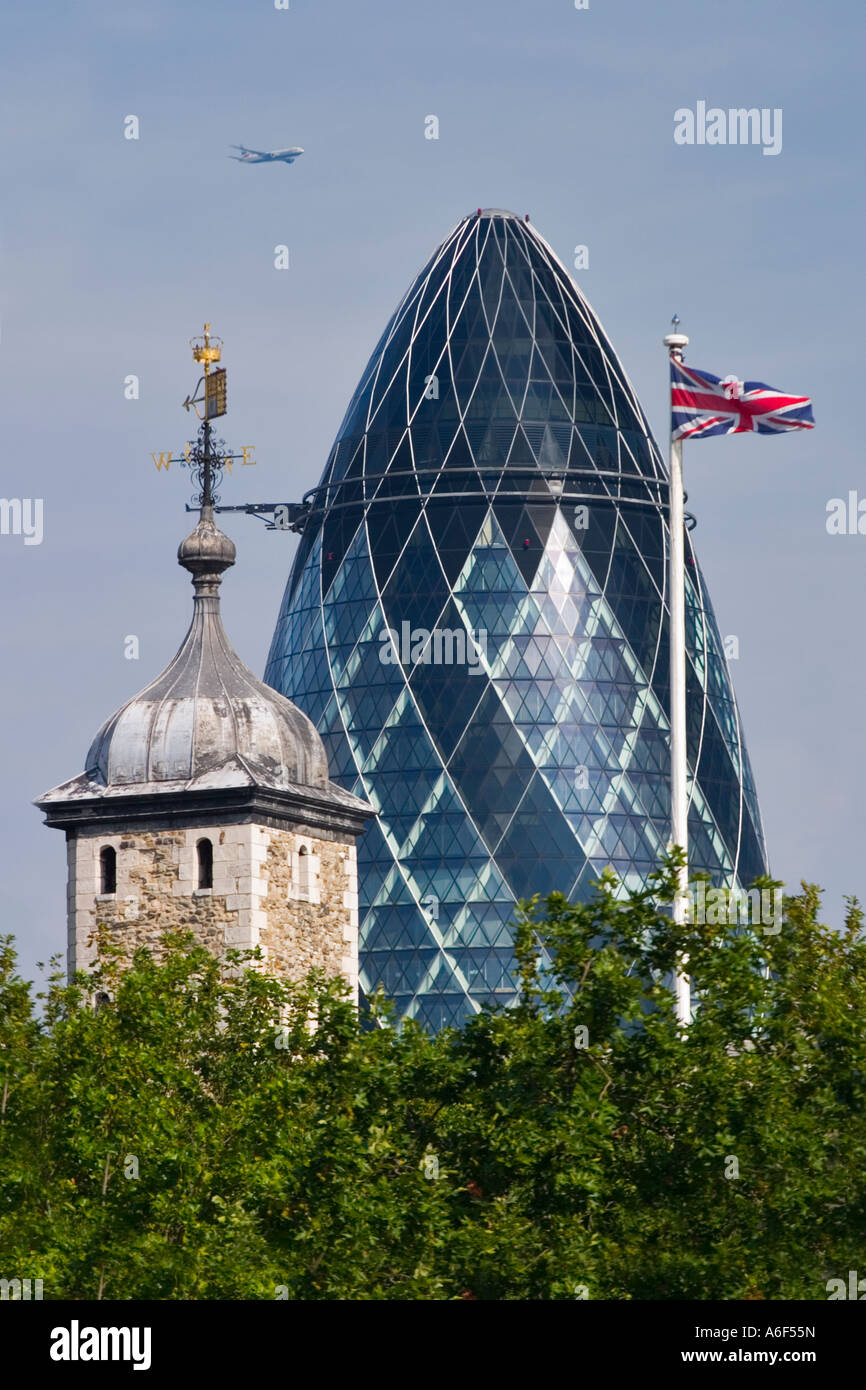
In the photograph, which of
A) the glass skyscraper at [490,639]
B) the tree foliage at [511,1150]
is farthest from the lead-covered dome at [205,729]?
the glass skyscraper at [490,639]

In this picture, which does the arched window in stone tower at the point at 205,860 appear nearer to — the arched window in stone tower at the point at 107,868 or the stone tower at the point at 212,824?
the stone tower at the point at 212,824

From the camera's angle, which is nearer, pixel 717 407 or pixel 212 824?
pixel 717 407

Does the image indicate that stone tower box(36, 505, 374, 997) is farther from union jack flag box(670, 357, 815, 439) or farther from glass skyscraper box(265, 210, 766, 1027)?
glass skyscraper box(265, 210, 766, 1027)

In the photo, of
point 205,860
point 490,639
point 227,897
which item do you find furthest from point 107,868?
point 490,639

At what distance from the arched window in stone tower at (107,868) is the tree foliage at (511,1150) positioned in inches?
776

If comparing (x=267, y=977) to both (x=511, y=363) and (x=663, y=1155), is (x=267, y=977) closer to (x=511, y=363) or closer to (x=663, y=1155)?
(x=663, y=1155)

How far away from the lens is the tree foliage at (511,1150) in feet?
130

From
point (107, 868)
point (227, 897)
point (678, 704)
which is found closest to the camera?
point (678, 704)

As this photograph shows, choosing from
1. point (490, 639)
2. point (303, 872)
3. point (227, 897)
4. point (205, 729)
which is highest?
point (490, 639)

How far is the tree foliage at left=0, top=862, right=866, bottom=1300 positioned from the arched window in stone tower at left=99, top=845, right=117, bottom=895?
19704 millimetres

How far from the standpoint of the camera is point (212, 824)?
68.4 metres

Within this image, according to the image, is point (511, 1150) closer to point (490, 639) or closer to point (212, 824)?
point (212, 824)

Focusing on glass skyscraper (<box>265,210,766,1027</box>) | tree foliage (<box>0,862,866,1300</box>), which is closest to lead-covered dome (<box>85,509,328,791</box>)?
tree foliage (<box>0,862,866,1300</box>)

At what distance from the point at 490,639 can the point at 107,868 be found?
7592 cm
